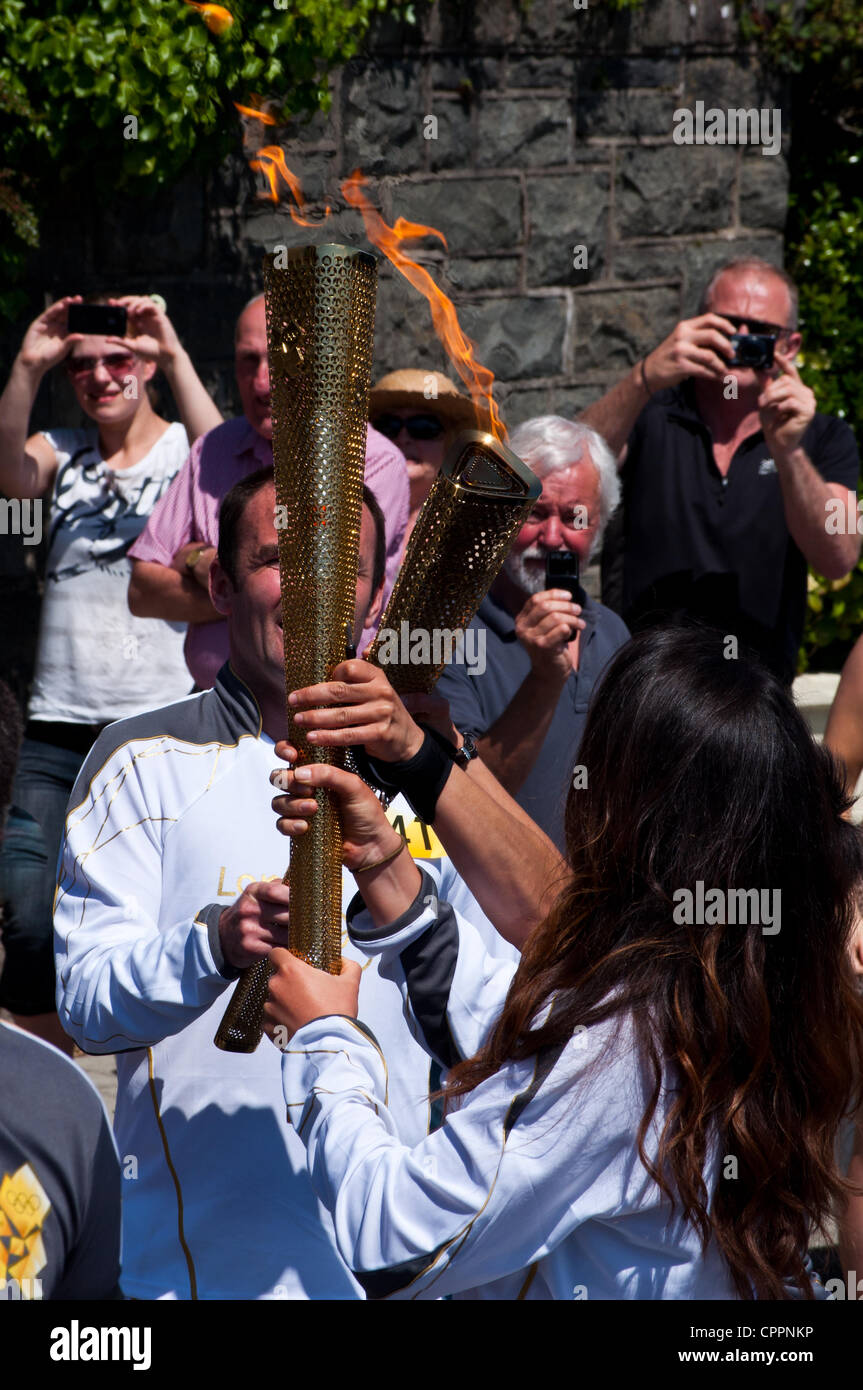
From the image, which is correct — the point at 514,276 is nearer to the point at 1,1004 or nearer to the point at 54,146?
the point at 54,146

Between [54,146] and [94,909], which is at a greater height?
[54,146]

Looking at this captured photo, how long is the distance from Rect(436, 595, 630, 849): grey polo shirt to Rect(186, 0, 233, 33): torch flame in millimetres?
2233

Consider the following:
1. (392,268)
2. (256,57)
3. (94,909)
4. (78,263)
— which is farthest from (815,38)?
(94,909)

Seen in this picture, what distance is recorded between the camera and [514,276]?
577 centimetres

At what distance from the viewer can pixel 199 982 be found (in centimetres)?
196

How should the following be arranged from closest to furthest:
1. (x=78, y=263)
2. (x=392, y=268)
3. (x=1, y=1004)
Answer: (x=1, y=1004)
(x=78, y=263)
(x=392, y=268)

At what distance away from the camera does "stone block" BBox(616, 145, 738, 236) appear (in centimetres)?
593

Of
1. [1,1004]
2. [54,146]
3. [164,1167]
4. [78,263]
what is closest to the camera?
[164,1167]

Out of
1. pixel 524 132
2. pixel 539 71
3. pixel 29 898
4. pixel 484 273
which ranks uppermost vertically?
pixel 539 71

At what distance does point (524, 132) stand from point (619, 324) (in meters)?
0.83

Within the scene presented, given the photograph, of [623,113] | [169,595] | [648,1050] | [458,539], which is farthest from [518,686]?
[623,113]

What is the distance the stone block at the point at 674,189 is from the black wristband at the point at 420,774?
442 cm

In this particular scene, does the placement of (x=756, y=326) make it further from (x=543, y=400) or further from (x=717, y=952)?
(x=717, y=952)

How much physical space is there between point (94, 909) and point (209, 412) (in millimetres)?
2432
